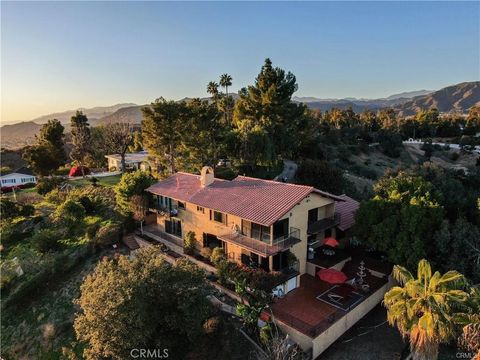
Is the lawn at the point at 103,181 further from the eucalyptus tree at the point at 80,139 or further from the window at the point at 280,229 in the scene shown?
the window at the point at 280,229

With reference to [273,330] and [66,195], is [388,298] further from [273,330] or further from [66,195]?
[66,195]

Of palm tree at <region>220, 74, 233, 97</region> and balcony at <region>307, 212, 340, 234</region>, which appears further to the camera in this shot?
palm tree at <region>220, 74, 233, 97</region>

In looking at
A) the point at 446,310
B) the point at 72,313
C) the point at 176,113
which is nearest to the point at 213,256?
the point at 72,313

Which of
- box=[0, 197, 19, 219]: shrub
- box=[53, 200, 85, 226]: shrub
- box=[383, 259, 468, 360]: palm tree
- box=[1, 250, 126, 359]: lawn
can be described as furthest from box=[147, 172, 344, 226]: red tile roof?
box=[0, 197, 19, 219]: shrub

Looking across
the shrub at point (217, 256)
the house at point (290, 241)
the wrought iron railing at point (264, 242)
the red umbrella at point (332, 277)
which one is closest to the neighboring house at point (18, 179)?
the house at point (290, 241)

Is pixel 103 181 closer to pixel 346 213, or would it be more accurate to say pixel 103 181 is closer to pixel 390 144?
pixel 346 213

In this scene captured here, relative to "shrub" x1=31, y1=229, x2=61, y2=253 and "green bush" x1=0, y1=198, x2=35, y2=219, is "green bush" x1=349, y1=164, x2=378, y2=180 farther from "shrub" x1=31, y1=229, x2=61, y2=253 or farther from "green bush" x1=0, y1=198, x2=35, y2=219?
"green bush" x1=0, y1=198, x2=35, y2=219
